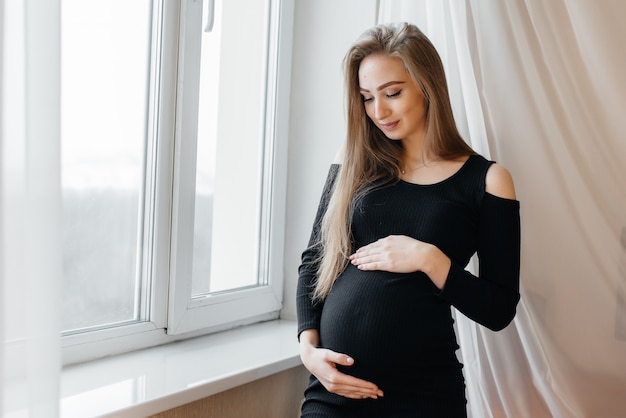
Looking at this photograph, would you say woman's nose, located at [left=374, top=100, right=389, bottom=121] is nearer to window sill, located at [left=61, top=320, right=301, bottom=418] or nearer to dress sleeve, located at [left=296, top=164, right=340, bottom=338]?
Answer: dress sleeve, located at [left=296, top=164, right=340, bottom=338]

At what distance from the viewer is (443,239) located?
4.97ft

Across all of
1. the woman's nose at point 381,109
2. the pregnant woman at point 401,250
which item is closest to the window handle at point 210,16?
the pregnant woman at point 401,250

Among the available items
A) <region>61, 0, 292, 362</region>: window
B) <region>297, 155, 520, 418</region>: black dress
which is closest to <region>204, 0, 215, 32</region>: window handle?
<region>61, 0, 292, 362</region>: window

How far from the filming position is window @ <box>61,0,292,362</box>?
1.56m

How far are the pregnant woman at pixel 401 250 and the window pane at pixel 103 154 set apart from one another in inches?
17.3

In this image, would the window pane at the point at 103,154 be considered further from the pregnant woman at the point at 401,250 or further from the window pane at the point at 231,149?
the pregnant woman at the point at 401,250

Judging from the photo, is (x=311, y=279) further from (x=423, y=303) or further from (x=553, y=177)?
(x=553, y=177)

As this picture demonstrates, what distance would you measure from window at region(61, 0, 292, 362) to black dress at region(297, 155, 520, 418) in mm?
463

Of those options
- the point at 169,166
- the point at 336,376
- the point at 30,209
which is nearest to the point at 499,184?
the point at 336,376

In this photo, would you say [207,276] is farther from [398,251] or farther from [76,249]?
[398,251]

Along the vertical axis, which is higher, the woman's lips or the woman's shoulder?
the woman's lips

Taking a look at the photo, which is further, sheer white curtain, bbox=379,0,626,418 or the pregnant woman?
sheer white curtain, bbox=379,0,626,418

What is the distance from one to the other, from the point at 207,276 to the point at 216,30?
26.3 inches

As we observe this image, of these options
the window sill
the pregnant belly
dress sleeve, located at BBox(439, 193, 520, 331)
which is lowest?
the window sill
